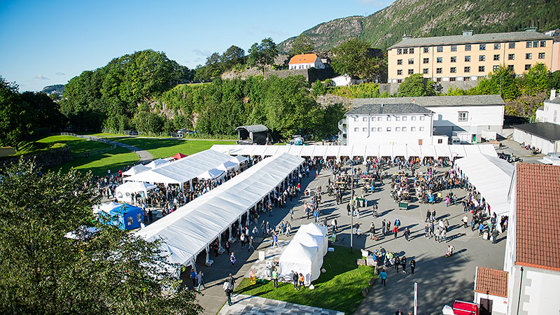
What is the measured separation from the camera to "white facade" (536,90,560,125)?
45125 millimetres

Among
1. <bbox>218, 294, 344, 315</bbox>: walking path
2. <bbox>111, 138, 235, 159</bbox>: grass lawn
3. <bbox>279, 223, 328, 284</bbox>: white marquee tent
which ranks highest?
<bbox>111, 138, 235, 159</bbox>: grass lawn

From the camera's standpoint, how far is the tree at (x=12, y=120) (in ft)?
147

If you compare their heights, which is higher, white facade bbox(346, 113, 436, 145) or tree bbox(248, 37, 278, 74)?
tree bbox(248, 37, 278, 74)

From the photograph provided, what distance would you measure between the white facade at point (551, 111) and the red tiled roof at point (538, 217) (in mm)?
39723

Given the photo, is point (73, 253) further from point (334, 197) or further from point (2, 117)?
point (2, 117)

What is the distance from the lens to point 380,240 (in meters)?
21.3

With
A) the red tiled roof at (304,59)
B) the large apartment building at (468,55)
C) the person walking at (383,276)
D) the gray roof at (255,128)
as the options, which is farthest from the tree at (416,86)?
the person walking at (383,276)

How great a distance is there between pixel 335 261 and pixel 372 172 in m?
18.1

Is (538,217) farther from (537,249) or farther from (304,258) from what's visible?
(304,258)

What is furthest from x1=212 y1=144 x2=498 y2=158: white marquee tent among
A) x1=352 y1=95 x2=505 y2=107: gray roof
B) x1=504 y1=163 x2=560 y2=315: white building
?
x1=504 y1=163 x2=560 y2=315: white building

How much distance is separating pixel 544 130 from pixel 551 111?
6711mm

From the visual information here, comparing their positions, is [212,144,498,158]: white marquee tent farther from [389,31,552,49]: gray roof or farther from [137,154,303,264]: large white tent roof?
[389,31,552,49]: gray roof

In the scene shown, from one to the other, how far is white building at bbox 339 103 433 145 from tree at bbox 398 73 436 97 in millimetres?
16040

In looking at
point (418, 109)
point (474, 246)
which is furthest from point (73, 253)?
point (418, 109)
